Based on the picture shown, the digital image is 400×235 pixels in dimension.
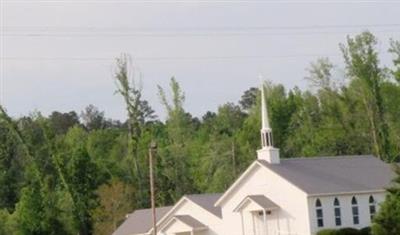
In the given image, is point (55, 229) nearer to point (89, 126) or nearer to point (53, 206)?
point (53, 206)

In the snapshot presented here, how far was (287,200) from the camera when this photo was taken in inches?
2328

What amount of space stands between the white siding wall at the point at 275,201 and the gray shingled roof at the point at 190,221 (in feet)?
5.57

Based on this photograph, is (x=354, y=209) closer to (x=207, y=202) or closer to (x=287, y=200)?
(x=287, y=200)

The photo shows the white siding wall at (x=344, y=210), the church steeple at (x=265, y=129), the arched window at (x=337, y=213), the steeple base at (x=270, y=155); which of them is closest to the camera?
the white siding wall at (x=344, y=210)

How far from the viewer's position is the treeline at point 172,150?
268 feet

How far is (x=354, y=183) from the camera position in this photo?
60.6m

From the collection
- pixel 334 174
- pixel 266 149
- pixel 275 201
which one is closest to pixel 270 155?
pixel 266 149

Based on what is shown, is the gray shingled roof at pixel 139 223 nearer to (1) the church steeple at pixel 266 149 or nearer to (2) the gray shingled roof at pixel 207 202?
(2) the gray shingled roof at pixel 207 202

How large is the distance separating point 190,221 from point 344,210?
399 inches

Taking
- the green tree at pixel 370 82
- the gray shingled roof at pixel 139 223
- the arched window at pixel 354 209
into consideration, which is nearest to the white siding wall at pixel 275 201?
the arched window at pixel 354 209

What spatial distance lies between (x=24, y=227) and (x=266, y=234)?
2619 cm

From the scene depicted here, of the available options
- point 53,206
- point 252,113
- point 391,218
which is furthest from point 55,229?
point 391,218

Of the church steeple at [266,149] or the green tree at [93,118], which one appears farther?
the green tree at [93,118]

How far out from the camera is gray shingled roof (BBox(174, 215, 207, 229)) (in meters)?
63.4
